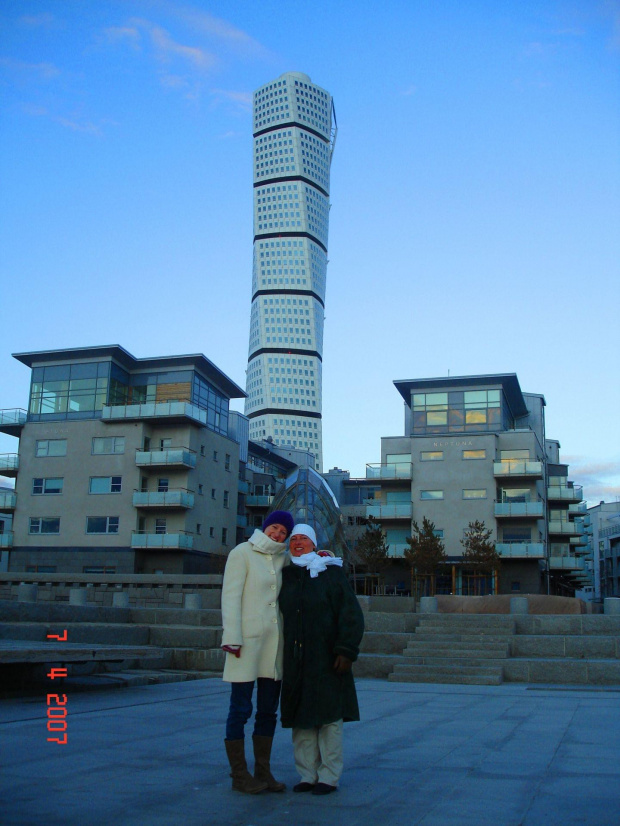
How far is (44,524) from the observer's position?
177 feet

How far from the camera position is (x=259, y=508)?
7244cm

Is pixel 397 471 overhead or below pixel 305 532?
overhead

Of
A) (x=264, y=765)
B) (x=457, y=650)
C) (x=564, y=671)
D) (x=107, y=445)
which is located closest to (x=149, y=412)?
(x=107, y=445)

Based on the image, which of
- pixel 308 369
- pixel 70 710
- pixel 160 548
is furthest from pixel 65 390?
pixel 308 369

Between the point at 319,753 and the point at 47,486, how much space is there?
52.0 meters

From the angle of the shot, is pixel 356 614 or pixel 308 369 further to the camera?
pixel 308 369

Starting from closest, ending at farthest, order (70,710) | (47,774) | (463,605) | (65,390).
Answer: (47,774), (70,710), (463,605), (65,390)

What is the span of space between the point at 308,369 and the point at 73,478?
14173cm

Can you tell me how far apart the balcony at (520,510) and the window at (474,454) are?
3.58m

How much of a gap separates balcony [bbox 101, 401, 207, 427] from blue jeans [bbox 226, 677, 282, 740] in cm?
4788

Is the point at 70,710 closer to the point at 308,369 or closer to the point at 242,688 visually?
the point at 242,688

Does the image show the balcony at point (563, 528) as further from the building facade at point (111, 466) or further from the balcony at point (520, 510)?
the building facade at point (111, 466)

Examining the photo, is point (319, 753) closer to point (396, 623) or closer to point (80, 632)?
point (80, 632)

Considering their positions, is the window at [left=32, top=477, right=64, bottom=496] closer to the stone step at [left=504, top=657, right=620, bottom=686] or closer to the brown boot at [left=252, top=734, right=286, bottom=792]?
the stone step at [left=504, top=657, right=620, bottom=686]
